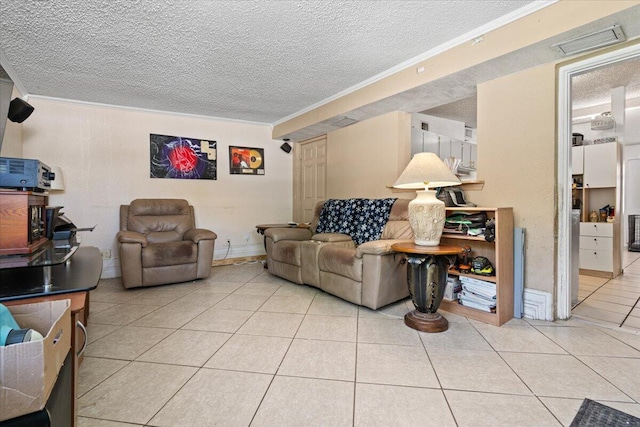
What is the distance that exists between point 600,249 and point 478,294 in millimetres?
2754

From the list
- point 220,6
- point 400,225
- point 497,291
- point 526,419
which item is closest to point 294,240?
point 400,225

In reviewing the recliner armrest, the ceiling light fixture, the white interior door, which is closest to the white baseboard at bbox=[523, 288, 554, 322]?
the recliner armrest

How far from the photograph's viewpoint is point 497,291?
89.2 inches

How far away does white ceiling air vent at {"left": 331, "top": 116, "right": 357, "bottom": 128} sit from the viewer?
3.84 m

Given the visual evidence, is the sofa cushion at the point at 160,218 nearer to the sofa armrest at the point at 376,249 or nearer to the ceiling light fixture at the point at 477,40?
the sofa armrest at the point at 376,249

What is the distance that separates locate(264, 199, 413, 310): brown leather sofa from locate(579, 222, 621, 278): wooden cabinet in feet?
9.32

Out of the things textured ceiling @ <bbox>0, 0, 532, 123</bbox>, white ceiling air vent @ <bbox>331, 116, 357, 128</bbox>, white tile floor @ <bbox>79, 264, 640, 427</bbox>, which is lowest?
white tile floor @ <bbox>79, 264, 640, 427</bbox>

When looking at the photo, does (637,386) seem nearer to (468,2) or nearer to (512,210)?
(512,210)

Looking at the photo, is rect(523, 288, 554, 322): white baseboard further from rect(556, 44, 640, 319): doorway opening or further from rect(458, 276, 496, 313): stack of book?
rect(458, 276, 496, 313): stack of book

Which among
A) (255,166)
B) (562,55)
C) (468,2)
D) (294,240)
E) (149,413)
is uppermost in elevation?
(468,2)

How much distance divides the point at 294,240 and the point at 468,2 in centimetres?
276

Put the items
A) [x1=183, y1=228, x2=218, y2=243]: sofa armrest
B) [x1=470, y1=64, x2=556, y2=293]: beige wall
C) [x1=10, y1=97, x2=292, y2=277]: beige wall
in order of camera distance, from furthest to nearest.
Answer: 1. [x1=10, y1=97, x2=292, y2=277]: beige wall
2. [x1=183, y1=228, x2=218, y2=243]: sofa armrest
3. [x1=470, y1=64, x2=556, y2=293]: beige wall

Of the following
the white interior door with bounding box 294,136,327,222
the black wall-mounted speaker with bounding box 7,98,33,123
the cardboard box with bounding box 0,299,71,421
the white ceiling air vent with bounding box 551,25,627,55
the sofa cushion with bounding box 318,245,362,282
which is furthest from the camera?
the white interior door with bounding box 294,136,327,222

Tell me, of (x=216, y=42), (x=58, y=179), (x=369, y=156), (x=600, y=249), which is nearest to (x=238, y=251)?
(x=58, y=179)
